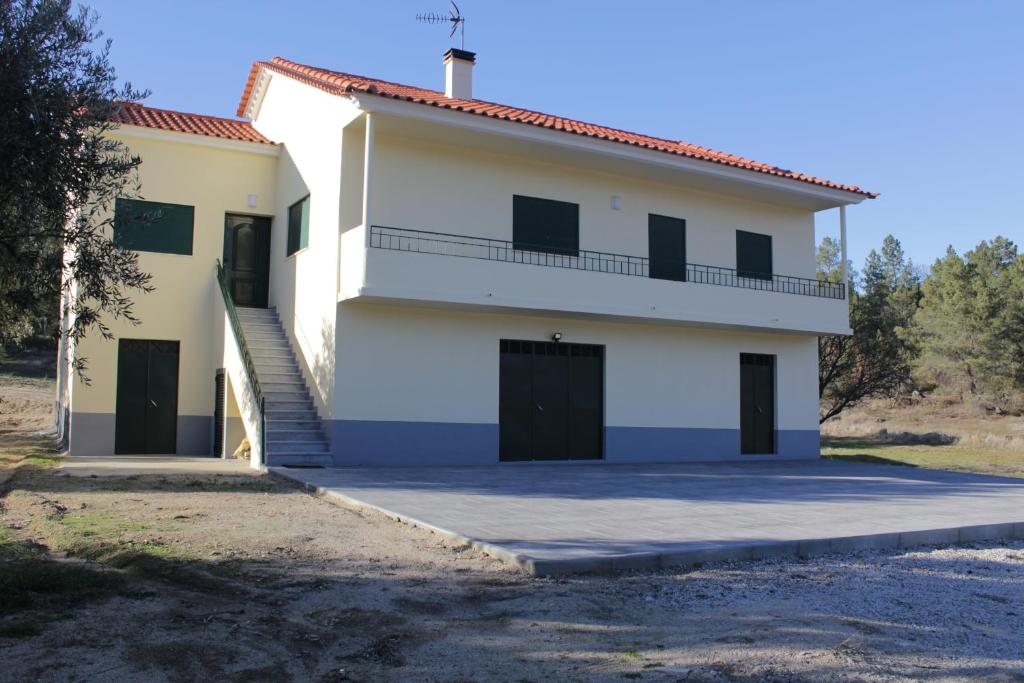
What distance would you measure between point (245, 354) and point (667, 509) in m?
8.38

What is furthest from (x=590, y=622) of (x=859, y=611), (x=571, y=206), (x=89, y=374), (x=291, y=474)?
(x=89, y=374)

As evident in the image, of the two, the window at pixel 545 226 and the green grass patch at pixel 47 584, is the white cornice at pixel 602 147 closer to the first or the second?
the window at pixel 545 226

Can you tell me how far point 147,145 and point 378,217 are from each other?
17.6 feet

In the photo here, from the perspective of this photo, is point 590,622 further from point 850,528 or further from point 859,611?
point 850,528

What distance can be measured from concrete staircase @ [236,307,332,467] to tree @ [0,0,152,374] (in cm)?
565

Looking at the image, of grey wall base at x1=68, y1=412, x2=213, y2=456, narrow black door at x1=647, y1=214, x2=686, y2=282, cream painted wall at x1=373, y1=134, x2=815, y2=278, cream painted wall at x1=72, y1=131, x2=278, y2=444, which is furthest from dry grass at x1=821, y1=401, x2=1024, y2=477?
cream painted wall at x1=72, y1=131, x2=278, y2=444

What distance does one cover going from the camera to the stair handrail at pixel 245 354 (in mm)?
13988

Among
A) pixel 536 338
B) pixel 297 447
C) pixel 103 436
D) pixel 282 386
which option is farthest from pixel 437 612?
pixel 103 436

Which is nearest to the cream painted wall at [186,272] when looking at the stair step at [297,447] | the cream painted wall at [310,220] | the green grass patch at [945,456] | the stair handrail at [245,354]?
the stair handrail at [245,354]

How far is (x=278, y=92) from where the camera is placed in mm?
18391

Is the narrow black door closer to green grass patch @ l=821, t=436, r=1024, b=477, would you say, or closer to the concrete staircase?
green grass patch @ l=821, t=436, r=1024, b=477

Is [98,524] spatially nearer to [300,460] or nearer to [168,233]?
[300,460]

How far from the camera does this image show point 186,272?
56.3 feet

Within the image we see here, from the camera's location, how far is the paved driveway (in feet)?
24.0
